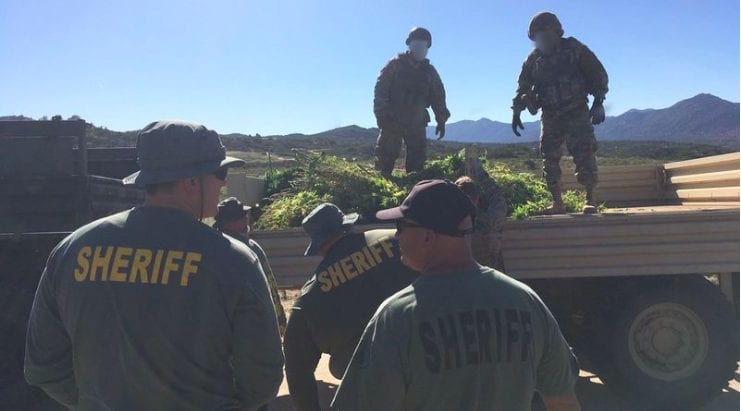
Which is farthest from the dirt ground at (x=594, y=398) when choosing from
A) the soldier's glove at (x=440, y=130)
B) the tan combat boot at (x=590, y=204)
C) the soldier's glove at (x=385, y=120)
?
the soldier's glove at (x=440, y=130)

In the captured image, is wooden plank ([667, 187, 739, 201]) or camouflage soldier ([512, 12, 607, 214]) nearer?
wooden plank ([667, 187, 739, 201])

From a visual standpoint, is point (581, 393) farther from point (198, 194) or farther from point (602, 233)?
point (198, 194)

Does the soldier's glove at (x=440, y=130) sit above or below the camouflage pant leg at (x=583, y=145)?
above

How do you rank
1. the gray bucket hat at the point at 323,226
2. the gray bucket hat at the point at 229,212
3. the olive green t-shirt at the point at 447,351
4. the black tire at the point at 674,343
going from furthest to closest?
the black tire at the point at 674,343
the gray bucket hat at the point at 229,212
the gray bucket hat at the point at 323,226
the olive green t-shirt at the point at 447,351

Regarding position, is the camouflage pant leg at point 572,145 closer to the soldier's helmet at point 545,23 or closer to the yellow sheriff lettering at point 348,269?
the soldier's helmet at point 545,23

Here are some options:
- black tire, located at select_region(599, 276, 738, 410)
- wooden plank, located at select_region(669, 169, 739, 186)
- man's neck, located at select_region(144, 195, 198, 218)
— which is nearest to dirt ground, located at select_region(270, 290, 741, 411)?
black tire, located at select_region(599, 276, 738, 410)

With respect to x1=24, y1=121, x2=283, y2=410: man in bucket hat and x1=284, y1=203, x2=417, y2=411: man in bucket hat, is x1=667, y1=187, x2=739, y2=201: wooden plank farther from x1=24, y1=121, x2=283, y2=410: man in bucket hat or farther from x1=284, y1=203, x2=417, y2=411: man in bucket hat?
x1=24, y1=121, x2=283, y2=410: man in bucket hat

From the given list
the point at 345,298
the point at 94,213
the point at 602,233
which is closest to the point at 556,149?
the point at 602,233

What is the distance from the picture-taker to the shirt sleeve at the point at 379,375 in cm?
168

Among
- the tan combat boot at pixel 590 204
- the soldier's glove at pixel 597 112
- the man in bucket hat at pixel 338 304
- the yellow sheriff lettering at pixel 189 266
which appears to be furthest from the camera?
the soldier's glove at pixel 597 112

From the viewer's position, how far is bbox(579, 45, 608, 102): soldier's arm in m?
5.24

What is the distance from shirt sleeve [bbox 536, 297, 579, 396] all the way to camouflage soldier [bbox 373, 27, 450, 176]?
14.1ft

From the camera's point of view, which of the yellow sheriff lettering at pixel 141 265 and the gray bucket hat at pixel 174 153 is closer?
the yellow sheriff lettering at pixel 141 265

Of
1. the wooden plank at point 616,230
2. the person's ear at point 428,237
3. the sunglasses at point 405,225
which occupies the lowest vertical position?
the wooden plank at point 616,230
